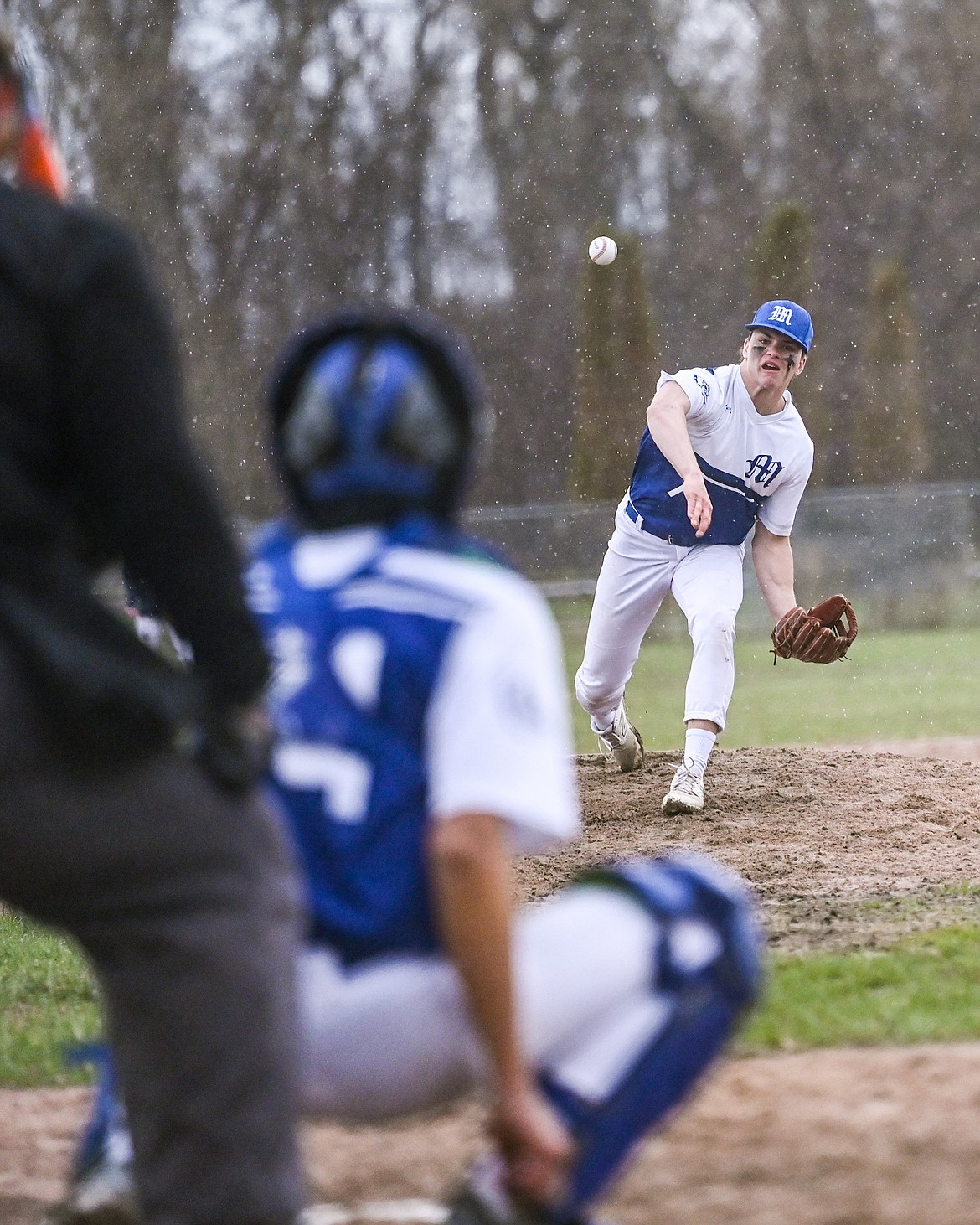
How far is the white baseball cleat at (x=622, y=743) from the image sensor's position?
26.0 feet

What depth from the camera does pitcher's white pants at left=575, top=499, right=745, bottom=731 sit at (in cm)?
665

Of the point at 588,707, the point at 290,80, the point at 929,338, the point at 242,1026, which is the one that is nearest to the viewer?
the point at 242,1026

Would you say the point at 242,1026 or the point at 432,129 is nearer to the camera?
the point at 242,1026

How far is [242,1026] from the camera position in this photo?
5.79 feet

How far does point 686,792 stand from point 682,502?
1.20 m

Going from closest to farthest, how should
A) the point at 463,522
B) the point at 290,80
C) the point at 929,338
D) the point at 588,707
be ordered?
the point at 588,707 → the point at 463,522 → the point at 290,80 → the point at 929,338

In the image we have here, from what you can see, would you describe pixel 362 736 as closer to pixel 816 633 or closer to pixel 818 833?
pixel 818 833

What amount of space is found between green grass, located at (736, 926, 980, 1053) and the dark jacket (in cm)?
211

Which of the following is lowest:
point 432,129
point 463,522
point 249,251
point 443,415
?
point 463,522

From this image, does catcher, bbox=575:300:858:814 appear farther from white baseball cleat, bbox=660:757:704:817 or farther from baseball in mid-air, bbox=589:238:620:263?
baseball in mid-air, bbox=589:238:620:263

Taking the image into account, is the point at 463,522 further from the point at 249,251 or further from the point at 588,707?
the point at 588,707

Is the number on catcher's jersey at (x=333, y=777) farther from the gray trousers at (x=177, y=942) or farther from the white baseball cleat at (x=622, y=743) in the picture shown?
the white baseball cleat at (x=622, y=743)

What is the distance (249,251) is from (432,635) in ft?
84.1

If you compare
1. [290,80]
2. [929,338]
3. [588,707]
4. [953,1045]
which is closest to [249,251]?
[290,80]
